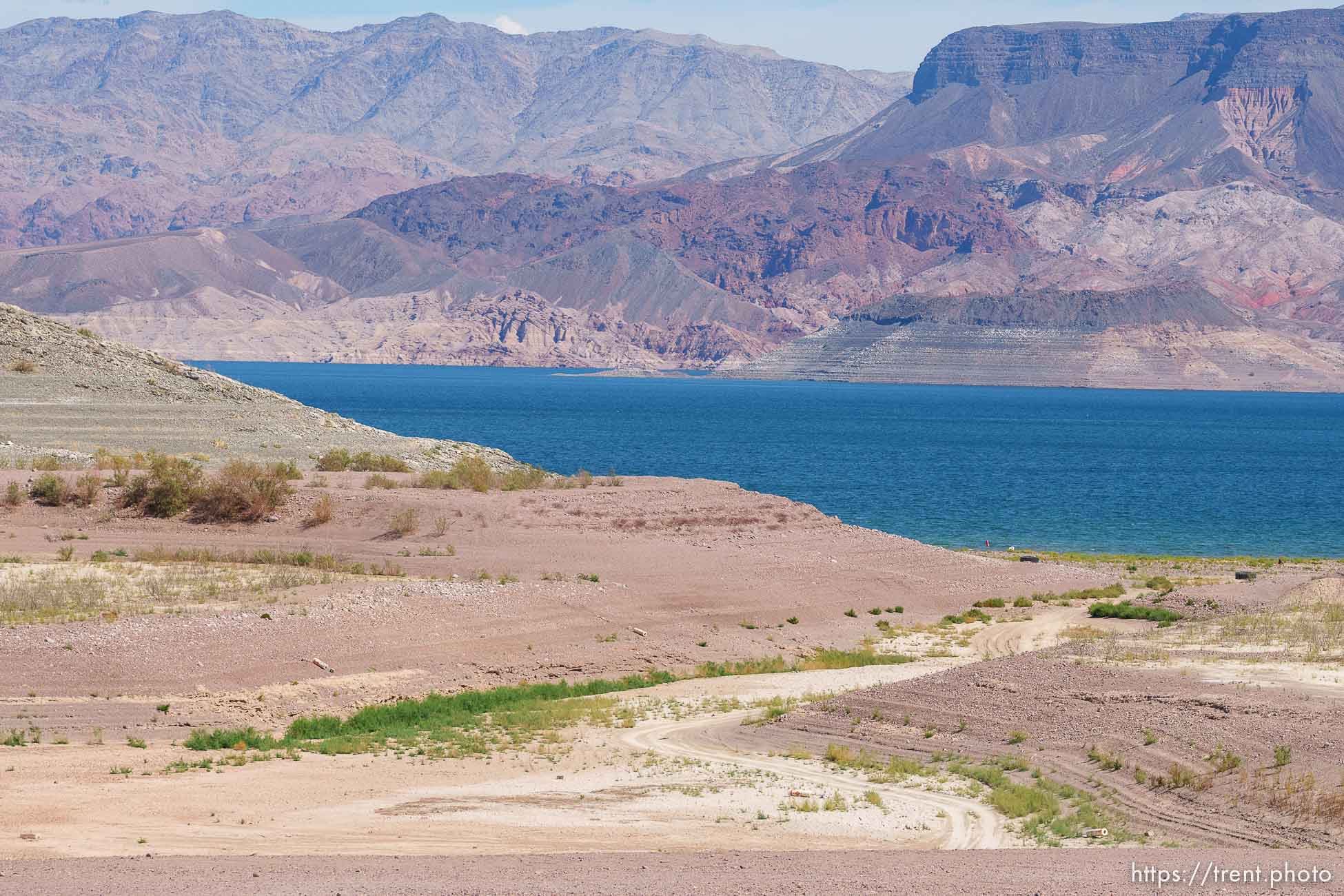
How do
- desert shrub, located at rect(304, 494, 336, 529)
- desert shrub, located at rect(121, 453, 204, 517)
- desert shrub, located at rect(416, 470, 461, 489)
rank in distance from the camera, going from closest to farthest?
desert shrub, located at rect(304, 494, 336, 529) < desert shrub, located at rect(121, 453, 204, 517) < desert shrub, located at rect(416, 470, 461, 489)

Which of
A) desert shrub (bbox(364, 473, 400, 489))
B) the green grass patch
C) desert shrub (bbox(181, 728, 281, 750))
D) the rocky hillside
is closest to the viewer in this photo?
desert shrub (bbox(181, 728, 281, 750))

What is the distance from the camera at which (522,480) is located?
48812 millimetres

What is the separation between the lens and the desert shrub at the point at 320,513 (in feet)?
136

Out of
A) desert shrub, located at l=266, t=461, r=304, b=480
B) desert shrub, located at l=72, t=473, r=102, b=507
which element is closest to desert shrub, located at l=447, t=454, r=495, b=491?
desert shrub, located at l=266, t=461, r=304, b=480

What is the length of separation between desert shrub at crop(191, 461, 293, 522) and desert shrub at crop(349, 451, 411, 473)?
9.39m

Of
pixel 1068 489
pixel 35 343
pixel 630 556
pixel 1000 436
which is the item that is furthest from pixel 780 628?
pixel 1000 436

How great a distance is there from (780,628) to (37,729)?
56.6ft

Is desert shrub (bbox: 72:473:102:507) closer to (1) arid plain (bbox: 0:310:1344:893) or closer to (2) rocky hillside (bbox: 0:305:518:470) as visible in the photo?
(1) arid plain (bbox: 0:310:1344:893)

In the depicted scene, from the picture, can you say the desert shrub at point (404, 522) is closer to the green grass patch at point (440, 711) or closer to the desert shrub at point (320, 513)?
the desert shrub at point (320, 513)

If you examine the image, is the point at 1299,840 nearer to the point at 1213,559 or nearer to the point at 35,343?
the point at 1213,559

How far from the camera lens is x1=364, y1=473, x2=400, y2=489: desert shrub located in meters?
45.6

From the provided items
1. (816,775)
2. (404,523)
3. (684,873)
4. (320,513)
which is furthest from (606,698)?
(320,513)

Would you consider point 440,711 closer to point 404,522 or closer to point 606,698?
point 606,698

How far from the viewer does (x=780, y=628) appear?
35.8 metres
